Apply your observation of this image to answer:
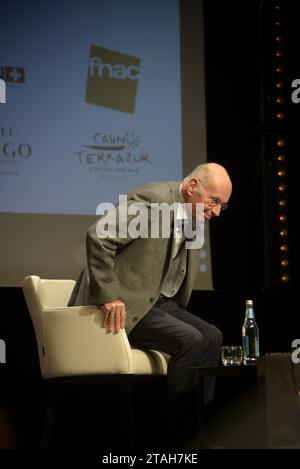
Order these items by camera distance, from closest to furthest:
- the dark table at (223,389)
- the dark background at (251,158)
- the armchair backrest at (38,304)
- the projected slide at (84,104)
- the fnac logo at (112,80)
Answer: the dark table at (223,389) → the armchair backrest at (38,304) → the projected slide at (84,104) → the fnac logo at (112,80) → the dark background at (251,158)

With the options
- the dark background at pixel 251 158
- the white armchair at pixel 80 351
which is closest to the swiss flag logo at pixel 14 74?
the dark background at pixel 251 158

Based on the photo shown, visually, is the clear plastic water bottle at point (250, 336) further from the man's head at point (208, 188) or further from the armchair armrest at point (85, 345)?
the armchair armrest at point (85, 345)

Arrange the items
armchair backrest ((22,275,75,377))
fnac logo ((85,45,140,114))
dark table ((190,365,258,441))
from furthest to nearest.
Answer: fnac logo ((85,45,140,114)), armchair backrest ((22,275,75,377)), dark table ((190,365,258,441))

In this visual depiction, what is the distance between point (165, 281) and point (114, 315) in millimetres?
404

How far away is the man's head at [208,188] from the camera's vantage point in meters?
2.97

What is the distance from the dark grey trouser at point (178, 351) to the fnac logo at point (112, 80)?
1739 mm

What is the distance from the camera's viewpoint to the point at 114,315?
8.94 feet

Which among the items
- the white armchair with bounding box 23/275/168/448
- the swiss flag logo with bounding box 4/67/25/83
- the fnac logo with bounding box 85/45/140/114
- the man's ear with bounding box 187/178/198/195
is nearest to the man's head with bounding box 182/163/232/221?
the man's ear with bounding box 187/178/198/195

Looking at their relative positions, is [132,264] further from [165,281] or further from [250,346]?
[250,346]

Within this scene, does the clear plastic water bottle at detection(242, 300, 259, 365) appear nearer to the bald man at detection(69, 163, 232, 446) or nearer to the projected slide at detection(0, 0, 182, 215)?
the bald man at detection(69, 163, 232, 446)

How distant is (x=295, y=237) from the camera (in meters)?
4.69

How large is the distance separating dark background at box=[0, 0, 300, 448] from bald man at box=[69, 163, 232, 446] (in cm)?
136

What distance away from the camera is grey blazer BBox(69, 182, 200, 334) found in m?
2.76

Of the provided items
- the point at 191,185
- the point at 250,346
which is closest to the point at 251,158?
the point at 250,346
